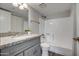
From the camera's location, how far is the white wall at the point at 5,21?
4.21ft

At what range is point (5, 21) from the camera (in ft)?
4.37

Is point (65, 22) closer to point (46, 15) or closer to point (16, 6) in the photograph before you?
point (46, 15)

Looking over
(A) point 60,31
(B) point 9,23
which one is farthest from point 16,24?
(A) point 60,31

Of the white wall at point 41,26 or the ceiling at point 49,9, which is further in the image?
the white wall at point 41,26

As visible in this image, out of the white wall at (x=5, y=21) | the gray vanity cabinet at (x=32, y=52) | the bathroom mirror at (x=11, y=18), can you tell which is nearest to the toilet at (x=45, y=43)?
the gray vanity cabinet at (x=32, y=52)

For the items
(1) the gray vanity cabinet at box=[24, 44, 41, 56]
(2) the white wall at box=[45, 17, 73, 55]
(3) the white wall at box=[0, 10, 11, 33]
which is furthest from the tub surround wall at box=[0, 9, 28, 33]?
(2) the white wall at box=[45, 17, 73, 55]

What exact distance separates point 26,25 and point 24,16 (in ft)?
0.71

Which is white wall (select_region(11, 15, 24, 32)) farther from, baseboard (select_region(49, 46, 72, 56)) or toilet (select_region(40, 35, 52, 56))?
baseboard (select_region(49, 46, 72, 56))

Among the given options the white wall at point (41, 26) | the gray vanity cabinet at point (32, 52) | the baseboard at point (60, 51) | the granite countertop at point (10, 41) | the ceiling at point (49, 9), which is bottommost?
the baseboard at point (60, 51)

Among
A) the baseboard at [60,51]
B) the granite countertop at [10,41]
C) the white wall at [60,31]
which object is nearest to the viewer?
the granite countertop at [10,41]

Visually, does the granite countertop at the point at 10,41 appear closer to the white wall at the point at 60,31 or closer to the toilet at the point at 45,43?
the toilet at the point at 45,43

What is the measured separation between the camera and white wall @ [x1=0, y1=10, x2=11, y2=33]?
1.28m

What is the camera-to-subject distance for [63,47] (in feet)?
7.38

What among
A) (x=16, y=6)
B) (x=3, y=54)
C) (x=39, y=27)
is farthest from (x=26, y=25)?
(x=3, y=54)
